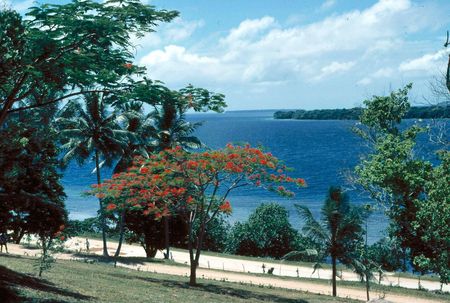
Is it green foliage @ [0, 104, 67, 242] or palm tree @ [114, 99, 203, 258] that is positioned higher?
palm tree @ [114, 99, 203, 258]

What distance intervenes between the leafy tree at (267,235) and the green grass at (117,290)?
2309 cm

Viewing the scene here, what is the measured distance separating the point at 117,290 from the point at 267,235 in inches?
1251

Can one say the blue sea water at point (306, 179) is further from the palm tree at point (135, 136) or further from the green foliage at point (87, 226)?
the palm tree at point (135, 136)

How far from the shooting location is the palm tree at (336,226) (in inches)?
1012

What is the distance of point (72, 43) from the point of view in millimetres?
10891

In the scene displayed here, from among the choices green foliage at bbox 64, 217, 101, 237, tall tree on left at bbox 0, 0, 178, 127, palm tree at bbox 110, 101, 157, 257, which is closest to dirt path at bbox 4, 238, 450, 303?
palm tree at bbox 110, 101, 157, 257

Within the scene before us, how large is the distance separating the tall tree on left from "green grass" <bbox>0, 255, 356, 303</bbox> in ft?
16.2

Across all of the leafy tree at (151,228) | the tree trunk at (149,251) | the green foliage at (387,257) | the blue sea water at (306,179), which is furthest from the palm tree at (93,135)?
the green foliage at (387,257)

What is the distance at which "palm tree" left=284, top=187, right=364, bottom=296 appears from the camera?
2570 cm

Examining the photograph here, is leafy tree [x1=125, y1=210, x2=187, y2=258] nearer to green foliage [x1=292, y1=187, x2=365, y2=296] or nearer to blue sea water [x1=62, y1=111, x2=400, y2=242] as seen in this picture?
blue sea water [x1=62, y1=111, x2=400, y2=242]

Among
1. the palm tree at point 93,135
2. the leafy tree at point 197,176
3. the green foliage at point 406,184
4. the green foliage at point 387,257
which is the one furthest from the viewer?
the green foliage at point 387,257

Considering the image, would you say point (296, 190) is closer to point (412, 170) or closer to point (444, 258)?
point (412, 170)

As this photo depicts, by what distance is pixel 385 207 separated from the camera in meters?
30.7

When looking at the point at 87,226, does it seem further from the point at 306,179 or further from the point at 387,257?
the point at 306,179
